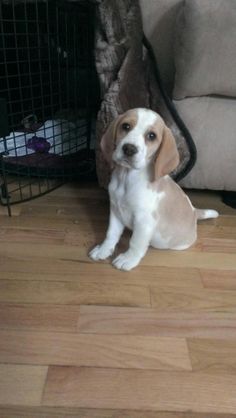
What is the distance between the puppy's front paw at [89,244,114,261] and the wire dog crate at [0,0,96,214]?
1.68 ft

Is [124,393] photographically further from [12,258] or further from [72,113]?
[72,113]

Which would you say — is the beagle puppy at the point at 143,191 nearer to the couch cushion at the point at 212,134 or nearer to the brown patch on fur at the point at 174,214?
the brown patch on fur at the point at 174,214

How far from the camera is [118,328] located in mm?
1078

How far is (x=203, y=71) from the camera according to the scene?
56.3 inches

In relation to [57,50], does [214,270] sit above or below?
below

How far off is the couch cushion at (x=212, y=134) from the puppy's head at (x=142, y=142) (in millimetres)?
447

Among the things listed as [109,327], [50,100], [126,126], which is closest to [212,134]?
[126,126]

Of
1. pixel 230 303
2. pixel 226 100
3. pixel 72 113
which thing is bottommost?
pixel 230 303

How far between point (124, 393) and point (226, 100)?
122 cm

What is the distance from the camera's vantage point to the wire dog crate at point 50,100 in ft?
5.38

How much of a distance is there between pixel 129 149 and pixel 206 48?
589mm

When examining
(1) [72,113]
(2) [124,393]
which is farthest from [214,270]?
(1) [72,113]

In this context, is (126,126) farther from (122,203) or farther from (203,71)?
(203,71)

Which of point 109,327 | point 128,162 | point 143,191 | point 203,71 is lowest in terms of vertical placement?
point 109,327
